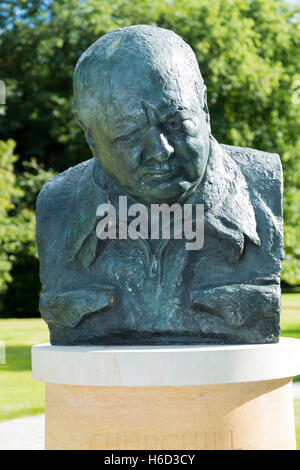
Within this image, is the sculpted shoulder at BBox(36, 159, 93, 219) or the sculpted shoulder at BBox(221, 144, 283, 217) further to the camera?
the sculpted shoulder at BBox(36, 159, 93, 219)

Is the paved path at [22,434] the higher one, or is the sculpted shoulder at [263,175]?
the sculpted shoulder at [263,175]

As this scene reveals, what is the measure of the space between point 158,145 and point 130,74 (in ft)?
1.30

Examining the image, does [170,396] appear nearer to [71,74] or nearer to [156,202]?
[156,202]

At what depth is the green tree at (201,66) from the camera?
53.4 feet

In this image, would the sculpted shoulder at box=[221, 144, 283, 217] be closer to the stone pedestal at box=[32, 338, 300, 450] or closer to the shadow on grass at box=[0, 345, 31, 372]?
the stone pedestal at box=[32, 338, 300, 450]

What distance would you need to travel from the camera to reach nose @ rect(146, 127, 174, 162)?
3.81 m

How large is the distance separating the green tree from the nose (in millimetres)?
12516

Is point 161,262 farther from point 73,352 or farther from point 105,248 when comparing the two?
point 73,352

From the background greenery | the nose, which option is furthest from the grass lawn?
the nose

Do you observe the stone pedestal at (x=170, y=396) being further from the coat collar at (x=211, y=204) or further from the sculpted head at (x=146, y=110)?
the sculpted head at (x=146, y=110)

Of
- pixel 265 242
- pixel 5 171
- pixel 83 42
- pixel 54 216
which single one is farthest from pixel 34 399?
pixel 83 42

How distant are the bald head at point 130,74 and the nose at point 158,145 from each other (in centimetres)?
16

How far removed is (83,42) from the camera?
17.0 metres

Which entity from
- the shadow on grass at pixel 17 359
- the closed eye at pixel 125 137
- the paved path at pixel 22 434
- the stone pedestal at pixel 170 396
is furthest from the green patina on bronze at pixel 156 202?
the shadow on grass at pixel 17 359
